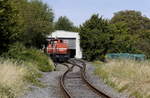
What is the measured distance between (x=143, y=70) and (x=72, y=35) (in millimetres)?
54675

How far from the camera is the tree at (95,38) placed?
199 ft

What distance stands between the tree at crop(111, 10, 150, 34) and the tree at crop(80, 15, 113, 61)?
174ft

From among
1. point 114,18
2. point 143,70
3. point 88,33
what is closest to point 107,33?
point 88,33

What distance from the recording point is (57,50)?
5322 centimetres

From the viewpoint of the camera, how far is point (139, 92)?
53.4 ft

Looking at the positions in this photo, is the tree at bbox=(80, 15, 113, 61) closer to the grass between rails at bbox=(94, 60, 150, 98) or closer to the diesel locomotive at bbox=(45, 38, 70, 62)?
the diesel locomotive at bbox=(45, 38, 70, 62)

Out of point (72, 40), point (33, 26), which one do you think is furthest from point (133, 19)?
point (33, 26)

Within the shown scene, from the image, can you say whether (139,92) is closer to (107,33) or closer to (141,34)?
(107,33)

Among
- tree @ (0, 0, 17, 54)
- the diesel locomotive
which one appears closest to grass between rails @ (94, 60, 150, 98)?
Result: tree @ (0, 0, 17, 54)

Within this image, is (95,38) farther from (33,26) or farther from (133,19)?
(133,19)

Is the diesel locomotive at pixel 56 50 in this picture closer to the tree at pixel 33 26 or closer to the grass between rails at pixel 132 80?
the tree at pixel 33 26

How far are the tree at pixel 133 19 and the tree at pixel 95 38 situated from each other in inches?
2091

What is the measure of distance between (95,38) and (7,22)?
37.5m

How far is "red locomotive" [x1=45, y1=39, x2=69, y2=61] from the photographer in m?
52.8
